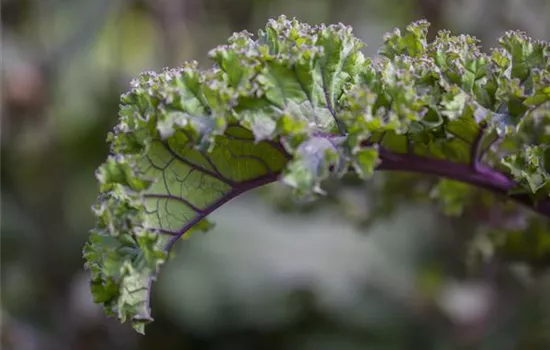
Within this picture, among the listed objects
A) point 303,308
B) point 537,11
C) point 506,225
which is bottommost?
point 303,308

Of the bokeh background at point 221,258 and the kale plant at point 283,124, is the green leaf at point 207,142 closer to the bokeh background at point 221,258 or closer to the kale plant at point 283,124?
the kale plant at point 283,124

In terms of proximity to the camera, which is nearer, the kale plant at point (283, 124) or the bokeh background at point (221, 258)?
the kale plant at point (283, 124)

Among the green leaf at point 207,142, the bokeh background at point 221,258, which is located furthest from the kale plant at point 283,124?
the bokeh background at point 221,258

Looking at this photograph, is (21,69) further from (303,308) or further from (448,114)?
(448,114)

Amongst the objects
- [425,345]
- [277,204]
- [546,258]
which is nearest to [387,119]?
[546,258]

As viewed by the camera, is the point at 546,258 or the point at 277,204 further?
the point at 277,204

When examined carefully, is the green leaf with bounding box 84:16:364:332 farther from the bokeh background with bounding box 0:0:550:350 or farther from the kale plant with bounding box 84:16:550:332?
the bokeh background with bounding box 0:0:550:350
